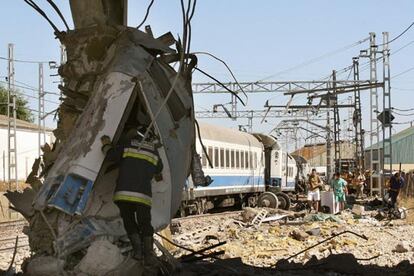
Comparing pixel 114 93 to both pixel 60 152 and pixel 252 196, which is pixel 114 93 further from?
pixel 252 196

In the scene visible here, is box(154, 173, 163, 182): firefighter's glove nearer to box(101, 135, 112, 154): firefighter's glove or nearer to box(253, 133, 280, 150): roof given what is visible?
box(101, 135, 112, 154): firefighter's glove

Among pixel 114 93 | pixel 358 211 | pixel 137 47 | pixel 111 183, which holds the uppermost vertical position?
pixel 137 47

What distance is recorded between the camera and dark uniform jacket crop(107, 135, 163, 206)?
534cm

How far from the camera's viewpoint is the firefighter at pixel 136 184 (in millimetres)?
5355

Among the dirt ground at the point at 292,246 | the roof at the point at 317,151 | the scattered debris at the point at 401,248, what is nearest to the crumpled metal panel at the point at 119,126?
the dirt ground at the point at 292,246

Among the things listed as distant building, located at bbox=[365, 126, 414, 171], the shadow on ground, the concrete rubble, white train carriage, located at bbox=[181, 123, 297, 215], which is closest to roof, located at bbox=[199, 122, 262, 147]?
white train carriage, located at bbox=[181, 123, 297, 215]

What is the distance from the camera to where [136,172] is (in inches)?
211

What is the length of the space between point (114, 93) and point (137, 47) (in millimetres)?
666

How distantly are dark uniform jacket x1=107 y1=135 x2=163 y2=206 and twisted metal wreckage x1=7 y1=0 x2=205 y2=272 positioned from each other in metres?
0.28

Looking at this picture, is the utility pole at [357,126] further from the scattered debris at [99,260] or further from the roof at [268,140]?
the scattered debris at [99,260]

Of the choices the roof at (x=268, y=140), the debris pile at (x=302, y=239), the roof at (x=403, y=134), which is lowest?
the debris pile at (x=302, y=239)

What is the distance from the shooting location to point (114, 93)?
5797mm

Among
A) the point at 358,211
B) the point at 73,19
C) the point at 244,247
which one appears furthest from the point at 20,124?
the point at 73,19

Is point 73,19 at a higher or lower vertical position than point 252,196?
higher
